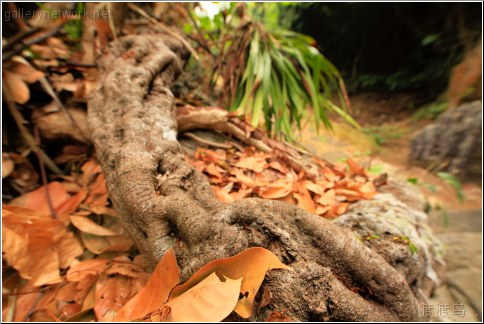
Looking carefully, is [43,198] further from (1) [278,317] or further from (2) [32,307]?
(1) [278,317]

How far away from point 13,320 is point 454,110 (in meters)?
5.01

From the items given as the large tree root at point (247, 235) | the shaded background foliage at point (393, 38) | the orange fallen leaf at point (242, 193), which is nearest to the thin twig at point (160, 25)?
the large tree root at point (247, 235)

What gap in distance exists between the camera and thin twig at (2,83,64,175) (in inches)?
45.3

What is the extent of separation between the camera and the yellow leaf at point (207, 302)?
48 cm

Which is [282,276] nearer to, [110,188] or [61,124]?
[110,188]

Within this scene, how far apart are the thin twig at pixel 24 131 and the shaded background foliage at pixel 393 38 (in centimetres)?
537

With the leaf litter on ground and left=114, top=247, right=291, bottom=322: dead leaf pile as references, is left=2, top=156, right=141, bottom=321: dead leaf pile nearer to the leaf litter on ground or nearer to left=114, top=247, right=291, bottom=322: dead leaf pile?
the leaf litter on ground

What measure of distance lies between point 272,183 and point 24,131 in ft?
3.94

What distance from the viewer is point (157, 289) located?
22.9 inches

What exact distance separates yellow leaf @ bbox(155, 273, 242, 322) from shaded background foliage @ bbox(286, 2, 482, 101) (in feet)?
17.5

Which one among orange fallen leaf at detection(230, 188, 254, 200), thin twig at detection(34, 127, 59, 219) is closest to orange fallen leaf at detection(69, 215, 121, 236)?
thin twig at detection(34, 127, 59, 219)

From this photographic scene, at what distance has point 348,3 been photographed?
15.5 ft

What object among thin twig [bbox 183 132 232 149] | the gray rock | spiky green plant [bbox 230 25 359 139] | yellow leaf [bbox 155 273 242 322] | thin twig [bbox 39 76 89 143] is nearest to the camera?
yellow leaf [bbox 155 273 242 322]

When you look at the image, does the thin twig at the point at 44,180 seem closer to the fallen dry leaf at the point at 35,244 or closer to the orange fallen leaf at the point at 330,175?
the fallen dry leaf at the point at 35,244
